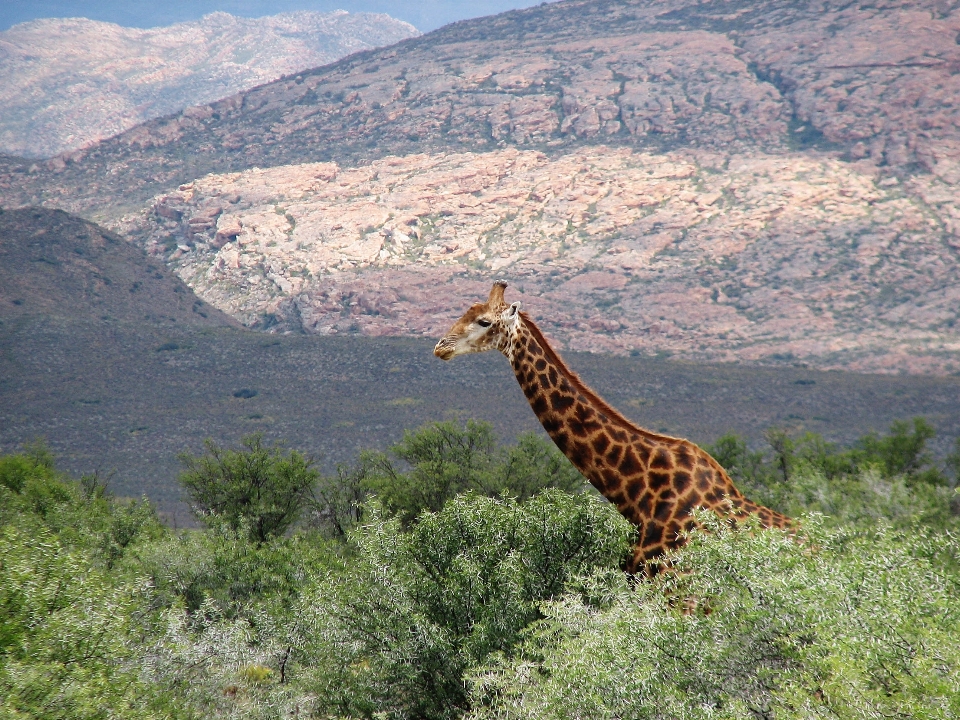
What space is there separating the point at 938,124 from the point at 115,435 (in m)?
110

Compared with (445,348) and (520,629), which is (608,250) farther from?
(520,629)

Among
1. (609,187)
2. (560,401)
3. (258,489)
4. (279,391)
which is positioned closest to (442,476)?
(258,489)

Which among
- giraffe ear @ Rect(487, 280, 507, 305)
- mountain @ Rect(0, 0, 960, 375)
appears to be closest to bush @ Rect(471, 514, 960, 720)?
giraffe ear @ Rect(487, 280, 507, 305)

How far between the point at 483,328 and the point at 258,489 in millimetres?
21246

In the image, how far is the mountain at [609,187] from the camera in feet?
324

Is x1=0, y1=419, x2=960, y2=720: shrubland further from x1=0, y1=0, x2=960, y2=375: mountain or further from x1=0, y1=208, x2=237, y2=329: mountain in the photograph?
x1=0, y1=208, x2=237, y2=329: mountain

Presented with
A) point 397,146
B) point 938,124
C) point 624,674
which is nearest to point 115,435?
point 624,674

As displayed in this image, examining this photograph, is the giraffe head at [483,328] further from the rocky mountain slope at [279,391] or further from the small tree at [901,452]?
the rocky mountain slope at [279,391]

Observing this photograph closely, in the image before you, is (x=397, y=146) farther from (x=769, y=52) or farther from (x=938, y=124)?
(x=938, y=124)

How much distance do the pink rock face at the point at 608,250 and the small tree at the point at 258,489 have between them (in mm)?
69046

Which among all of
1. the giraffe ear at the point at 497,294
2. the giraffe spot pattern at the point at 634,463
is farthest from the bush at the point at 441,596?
the giraffe ear at the point at 497,294

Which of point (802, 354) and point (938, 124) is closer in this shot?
point (802, 354)

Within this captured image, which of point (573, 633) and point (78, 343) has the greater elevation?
point (573, 633)

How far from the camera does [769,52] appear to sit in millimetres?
147250
